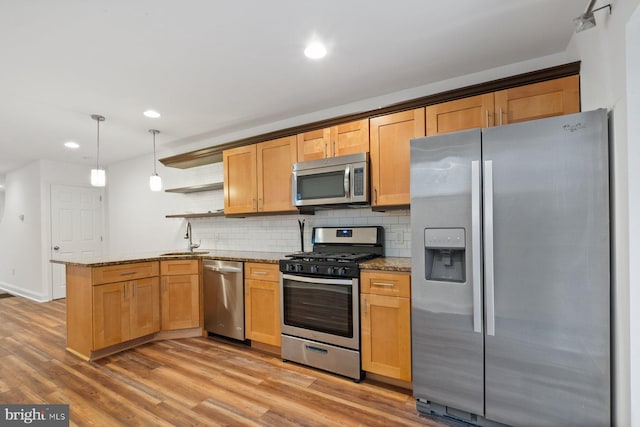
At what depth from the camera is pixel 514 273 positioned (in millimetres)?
1792

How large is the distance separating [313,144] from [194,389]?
2.35 metres

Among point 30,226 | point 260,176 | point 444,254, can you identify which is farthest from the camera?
point 30,226

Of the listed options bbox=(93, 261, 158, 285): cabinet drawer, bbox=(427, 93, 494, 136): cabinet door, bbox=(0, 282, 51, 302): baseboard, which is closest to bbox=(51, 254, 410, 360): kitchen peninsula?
bbox=(93, 261, 158, 285): cabinet drawer

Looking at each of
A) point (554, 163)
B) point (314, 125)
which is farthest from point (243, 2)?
point (554, 163)

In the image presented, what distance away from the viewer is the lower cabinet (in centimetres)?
301

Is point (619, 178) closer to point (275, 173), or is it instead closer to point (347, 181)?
point (347, 181)

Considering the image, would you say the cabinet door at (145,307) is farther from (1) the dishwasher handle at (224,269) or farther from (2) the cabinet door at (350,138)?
(2) the cabinet door at (350,138)

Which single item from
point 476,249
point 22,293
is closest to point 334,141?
point 476,249

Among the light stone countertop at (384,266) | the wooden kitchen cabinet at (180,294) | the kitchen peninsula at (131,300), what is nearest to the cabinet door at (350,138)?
the light stone countertop at (384,266)

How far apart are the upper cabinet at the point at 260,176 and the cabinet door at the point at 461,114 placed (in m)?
1.39

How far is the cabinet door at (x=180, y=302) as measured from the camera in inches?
138

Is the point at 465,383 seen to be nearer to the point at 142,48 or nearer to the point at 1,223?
the point at 142,48

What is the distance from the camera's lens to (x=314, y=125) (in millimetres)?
3076

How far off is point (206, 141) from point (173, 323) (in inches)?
97.0
